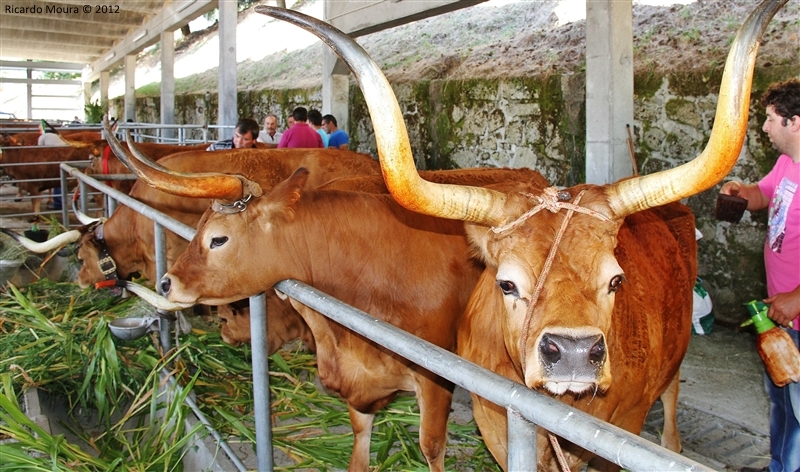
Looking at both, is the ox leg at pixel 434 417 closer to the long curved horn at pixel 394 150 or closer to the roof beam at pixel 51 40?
the long curved horn at pixel 394 150

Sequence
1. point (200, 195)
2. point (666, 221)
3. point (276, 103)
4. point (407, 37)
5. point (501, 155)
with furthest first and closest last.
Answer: point (276, 103)
point (407, 37)
point (501, 155)
point (666, 221)
point (200, 195)

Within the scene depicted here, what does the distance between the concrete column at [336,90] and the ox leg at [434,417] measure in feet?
24.7

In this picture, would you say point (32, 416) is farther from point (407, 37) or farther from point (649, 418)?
point (407, 37)

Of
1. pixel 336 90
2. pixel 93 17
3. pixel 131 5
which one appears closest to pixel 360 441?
pixel 336 90

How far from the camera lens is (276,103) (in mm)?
14500

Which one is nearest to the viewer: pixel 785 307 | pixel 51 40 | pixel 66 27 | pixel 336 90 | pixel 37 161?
pixel 785 307

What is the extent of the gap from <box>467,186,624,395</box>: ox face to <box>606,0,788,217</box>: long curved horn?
0.60 ft

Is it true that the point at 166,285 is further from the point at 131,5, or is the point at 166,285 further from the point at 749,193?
the point at 131,5

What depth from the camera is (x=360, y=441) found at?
350 centimetres

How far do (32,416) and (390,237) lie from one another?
6.48ft

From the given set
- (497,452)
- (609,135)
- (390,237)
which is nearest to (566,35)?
(609,135)

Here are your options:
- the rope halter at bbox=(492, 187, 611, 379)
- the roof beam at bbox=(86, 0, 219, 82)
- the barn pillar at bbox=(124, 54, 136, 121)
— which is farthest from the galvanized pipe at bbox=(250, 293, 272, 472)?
the barn pillar at bbox=(124, 54, 136, 121)

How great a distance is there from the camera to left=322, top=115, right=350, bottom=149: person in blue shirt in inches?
359

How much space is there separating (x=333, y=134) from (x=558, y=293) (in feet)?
24.2
